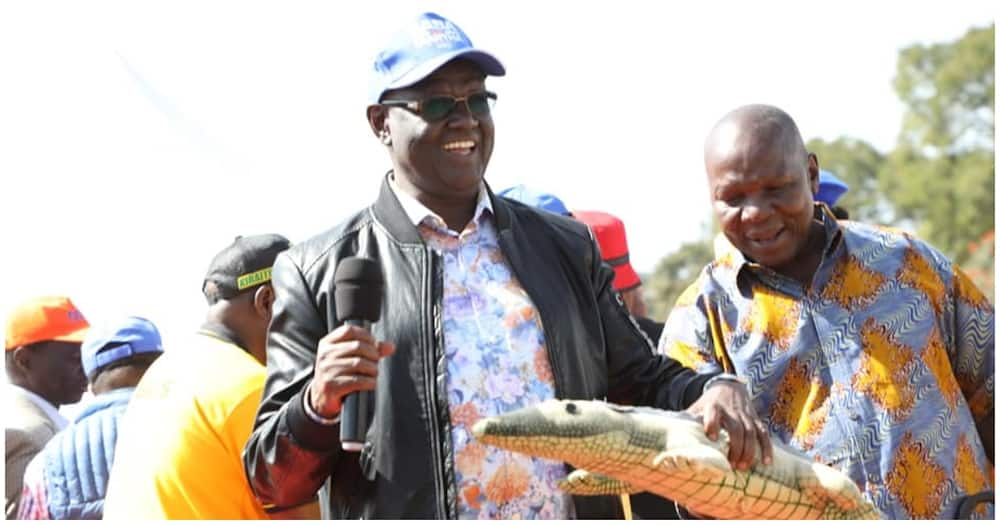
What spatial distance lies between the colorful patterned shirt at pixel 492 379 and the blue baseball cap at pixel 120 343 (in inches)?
103

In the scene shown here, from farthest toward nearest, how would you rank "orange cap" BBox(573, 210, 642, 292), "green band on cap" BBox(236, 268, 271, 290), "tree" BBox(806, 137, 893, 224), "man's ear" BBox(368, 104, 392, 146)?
"tree" BBox(806, 137, 893, 224)
"orange cap" BBox(573, 210, 642, 292)
"green band on cap" BBox(236, 268, 271, 290)
"man's ear" BBox(368, 104, 392, 146)

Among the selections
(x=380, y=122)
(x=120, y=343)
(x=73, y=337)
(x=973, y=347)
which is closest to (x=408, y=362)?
(x=380, y=122)

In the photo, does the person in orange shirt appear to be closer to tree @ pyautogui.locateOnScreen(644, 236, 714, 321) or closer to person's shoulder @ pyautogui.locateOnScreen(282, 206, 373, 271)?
person's shoulder @ pyautogui.locateOnScreen(282, 206, 373, 271)

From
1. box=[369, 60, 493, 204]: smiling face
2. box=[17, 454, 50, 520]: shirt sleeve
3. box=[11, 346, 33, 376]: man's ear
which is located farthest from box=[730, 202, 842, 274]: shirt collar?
box=[11, 346, 33, 376]: man's ear

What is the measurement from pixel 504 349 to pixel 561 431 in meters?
0.50

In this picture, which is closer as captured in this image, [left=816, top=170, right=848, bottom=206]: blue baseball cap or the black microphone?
the black microphone

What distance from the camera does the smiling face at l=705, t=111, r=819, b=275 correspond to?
4711 millimetres

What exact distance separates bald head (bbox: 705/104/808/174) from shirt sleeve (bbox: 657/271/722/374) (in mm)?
400

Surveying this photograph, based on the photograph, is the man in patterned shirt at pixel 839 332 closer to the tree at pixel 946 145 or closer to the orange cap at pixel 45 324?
the orange cap at pixel 45 324

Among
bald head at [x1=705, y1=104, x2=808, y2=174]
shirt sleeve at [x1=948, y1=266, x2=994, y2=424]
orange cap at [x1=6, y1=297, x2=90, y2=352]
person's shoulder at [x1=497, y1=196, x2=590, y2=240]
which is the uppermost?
bald head at [x1=705, y1=104, x2=808, y2=174]

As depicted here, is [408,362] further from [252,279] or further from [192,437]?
[252,279]

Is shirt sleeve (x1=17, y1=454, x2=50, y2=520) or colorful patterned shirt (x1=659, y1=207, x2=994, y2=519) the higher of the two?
colorful patterned shirt (x1=659, y1=207, x2=994, y2=519)

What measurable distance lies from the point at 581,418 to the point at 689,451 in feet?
0.83

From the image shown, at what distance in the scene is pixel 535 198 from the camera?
6.39 m
